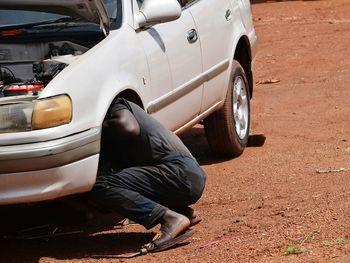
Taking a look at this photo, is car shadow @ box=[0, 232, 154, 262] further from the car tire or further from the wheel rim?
the wheel rim

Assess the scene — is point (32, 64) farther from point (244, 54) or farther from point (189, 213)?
point (244, 54)

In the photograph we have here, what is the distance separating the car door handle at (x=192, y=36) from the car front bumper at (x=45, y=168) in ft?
6.02

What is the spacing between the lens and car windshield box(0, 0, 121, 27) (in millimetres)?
7115

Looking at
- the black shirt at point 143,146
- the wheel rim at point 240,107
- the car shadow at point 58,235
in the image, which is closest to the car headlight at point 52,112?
the black shirt at point 143,146

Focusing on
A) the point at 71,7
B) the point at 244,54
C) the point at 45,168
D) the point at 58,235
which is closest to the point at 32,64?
the point at 71,7

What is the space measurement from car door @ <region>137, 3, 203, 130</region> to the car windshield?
26 cm

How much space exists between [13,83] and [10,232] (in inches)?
44.3

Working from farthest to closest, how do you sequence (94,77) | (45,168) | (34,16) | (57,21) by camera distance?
(34,16) < (57,21) < (94,77) < (45,168)

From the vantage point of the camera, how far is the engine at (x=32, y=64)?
20.6 feet

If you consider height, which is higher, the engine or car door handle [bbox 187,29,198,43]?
the engine

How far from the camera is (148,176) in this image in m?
6.40

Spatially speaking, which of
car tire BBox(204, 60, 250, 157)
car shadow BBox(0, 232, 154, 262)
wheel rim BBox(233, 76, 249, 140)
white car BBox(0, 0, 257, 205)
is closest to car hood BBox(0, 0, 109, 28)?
white car BBox(0, 0, 257, 205)

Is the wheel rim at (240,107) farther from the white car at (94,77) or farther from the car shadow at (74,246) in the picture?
the car shadow at (74,246)

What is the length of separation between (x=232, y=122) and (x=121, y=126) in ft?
8.80
